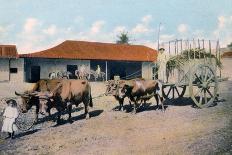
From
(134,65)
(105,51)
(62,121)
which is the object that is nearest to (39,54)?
(105,51)

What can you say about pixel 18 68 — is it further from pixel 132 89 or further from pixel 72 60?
pixel 132 89

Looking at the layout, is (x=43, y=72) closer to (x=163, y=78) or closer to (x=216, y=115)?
(x=163, y=78)

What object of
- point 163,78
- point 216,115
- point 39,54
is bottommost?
point 216,115

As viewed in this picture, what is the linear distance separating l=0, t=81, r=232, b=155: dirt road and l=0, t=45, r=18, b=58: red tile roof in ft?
58.0

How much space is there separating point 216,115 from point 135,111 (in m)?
3.37

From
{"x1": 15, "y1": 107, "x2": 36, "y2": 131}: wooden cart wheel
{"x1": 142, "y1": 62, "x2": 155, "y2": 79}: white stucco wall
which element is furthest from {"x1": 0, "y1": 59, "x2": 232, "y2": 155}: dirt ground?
{"x1": 142, "y1": 62, "x2": 155, "y2": 79}: white stucco wall

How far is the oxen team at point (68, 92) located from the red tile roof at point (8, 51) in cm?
1776

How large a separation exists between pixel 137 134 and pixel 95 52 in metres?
24.2

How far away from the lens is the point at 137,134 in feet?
34.0

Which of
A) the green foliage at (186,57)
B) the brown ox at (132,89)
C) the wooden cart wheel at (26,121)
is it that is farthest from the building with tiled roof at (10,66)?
the green foliage at (186,57)

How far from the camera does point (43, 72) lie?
101 ft

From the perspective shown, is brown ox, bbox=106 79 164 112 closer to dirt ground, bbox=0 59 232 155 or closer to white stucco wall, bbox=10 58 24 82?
dirt ground, bbox=0 59 232 155

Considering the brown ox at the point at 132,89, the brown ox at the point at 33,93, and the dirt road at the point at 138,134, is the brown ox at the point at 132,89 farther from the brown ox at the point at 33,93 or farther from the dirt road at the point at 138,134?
the brown ox at the point at 33,93

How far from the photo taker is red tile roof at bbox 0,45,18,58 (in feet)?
98.2
